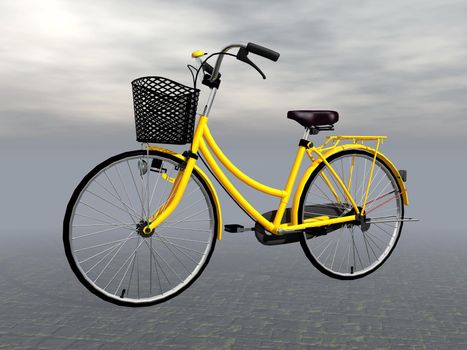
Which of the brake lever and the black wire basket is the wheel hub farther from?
the brake lever

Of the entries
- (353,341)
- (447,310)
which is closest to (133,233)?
(353,341)

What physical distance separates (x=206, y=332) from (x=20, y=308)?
4866 mm

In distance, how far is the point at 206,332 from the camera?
5582 mm

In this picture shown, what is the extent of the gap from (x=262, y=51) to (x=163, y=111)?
43.8 inches

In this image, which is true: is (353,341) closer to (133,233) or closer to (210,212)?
(210,212)

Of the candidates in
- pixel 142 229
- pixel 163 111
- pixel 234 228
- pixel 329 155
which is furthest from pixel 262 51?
pixel 142 229

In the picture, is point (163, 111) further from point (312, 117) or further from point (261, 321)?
point (261, 321)

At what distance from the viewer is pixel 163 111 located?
461 centimetres

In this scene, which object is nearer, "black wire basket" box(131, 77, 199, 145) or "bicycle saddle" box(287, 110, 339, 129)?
"black wire basket" box(131, 77, 199, 145)

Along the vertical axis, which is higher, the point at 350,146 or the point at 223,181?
the point at 350,146

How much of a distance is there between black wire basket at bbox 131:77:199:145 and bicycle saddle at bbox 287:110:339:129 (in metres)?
1.46

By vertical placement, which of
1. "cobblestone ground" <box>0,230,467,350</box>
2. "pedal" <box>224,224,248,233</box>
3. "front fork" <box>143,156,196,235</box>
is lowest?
"cobblestone ground" <box>0,230,467,350</box>

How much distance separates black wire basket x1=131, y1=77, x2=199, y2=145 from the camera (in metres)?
4.57

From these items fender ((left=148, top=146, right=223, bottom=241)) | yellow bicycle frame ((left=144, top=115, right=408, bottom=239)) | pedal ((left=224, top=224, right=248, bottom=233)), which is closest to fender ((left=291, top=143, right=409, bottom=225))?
yellow bicycle frame ((left=144, top=115, right=408, bottom=239))
